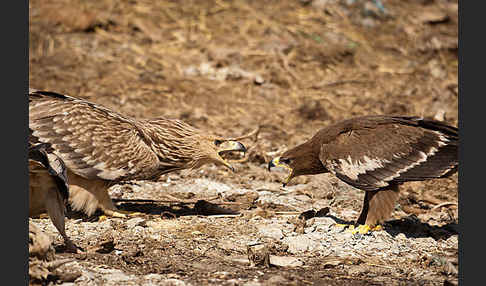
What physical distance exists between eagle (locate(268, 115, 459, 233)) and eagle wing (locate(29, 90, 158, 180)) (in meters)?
2.01

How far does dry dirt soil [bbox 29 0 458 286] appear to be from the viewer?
5723 mm

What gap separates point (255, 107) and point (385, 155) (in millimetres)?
4812

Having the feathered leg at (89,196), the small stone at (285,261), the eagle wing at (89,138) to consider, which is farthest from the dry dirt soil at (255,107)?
the eagle wing at (89,138)

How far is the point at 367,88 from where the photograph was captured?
12461 millimetres

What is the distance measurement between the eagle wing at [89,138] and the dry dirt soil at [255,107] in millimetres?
562

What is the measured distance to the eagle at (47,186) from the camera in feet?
16.6

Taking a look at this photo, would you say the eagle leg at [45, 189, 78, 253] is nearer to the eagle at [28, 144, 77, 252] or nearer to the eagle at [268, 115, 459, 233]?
the eagle at [28, 144, 77, 252]

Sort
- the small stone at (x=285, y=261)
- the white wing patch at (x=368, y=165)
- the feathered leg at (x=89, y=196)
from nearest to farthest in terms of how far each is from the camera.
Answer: the small stone at (x=285, y=261) → the white wing patch at (x=368, y=165) → the feathered leg at (x=89, y=196)

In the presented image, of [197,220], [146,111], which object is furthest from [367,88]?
[197,220]

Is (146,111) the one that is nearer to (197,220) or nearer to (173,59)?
(173,59)

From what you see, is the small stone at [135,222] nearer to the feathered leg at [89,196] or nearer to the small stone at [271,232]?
the feathered leg at [89,196]

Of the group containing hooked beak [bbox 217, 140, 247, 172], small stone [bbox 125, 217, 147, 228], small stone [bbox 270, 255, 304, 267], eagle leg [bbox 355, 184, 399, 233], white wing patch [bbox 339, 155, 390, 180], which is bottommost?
small stone [bbox 125, 217, 147, 228]

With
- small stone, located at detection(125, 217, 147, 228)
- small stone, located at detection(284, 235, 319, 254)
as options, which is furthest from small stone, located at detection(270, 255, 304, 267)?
small stone, located at detection(125, 217, 147, 228)

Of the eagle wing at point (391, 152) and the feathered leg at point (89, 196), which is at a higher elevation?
the eagle wing at point (391, 152)
